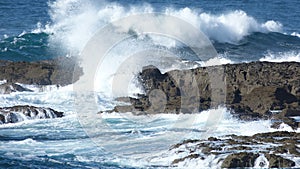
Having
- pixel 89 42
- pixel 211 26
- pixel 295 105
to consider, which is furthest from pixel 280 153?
pixel 211 26

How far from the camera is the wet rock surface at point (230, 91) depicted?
30734mm

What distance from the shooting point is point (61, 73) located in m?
37.1

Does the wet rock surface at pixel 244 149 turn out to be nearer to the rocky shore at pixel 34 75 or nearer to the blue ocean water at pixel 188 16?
the rocky shore at pixel 34 75

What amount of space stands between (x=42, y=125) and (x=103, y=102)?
4.17 m

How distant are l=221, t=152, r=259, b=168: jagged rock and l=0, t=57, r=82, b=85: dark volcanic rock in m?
13.1

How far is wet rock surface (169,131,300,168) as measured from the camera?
24.7m

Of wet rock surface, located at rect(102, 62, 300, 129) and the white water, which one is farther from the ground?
wet rock surface, located at rect(102, 62, 300, 129)

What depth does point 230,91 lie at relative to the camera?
32.0 meters

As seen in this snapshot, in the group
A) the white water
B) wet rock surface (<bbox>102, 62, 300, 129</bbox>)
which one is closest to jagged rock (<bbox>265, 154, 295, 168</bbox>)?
the white water

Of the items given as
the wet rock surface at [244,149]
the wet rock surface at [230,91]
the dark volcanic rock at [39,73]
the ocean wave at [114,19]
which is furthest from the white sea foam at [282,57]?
the wet rock surface at [244,149]

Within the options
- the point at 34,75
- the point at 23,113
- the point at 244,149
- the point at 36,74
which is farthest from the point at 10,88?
the point at 244,149

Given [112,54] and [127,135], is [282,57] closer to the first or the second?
[112,54]

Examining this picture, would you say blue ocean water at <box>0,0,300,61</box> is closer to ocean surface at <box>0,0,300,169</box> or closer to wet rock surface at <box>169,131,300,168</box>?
ocean surface at <box>0,0,300,169</box>

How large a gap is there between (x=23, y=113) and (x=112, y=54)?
13.4 meters
